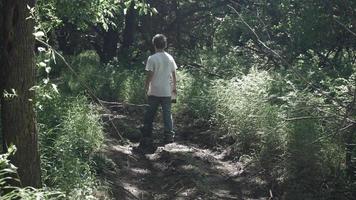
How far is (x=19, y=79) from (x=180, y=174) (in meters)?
3.44

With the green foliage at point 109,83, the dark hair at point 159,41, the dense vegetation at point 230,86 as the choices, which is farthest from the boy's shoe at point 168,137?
the green foliage at point 109,83

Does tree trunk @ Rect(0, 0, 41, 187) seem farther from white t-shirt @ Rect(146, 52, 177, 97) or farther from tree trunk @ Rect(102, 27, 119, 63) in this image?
tree trunk @ Rect(102, 27, 119, 63)

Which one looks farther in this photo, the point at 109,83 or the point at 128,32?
the point at 128,32

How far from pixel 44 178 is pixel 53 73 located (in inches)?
439

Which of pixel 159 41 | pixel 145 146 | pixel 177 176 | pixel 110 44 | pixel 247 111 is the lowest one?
pixel 177 176

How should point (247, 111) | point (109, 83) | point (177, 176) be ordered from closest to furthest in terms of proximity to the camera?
point (177, 176) → point (247, 111) → point (109, 83)

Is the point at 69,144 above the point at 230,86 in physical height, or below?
below

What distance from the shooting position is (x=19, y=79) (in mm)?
4984

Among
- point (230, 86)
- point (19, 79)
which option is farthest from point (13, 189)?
point (230, 86)

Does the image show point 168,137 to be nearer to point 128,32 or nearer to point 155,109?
point 155,109

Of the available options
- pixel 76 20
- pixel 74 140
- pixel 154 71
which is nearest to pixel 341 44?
pixel 154 71

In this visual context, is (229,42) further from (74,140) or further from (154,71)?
(74,140)

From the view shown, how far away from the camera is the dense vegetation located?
6.50m

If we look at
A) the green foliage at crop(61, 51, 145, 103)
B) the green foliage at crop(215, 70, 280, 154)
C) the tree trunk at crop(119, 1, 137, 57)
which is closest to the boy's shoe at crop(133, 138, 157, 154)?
the green foliage at crop(215, 70, 280, 154)
